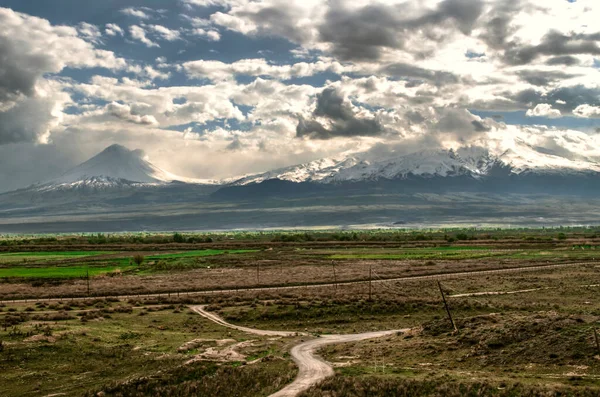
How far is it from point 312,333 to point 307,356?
34.8 feet

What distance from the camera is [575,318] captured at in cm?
3822

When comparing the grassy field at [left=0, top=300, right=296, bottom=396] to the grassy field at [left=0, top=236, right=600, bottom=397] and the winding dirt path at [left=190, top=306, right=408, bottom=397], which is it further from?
the winding dirt path at [left=190, top=306, right=408, bottom=397]

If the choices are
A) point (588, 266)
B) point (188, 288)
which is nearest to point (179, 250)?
point (188, 288)

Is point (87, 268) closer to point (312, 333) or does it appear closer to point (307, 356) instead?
point (312, 333)

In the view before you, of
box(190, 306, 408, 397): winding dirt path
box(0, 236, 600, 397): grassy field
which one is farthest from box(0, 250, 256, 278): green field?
box(190, 306, 408, 397): winding dirt path

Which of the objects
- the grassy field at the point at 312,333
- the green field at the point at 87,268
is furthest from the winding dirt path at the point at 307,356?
the green field at the point at 87,268

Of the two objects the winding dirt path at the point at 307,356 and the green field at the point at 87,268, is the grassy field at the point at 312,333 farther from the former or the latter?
the green field at the point at 87,268

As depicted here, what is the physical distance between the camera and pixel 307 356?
4031 centimetres

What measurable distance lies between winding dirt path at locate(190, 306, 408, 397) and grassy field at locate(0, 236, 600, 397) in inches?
36.7

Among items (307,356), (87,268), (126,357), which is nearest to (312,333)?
(307,356)

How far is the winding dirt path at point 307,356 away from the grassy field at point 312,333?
36.7 inches

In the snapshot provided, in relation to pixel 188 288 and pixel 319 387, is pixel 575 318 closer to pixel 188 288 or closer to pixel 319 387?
pixel 319 387

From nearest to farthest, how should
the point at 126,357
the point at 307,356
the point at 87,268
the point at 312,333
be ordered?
the point at 126,357, the point at 307,356, the point at 312,333, the point at 87,268

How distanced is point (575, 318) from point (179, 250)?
443 feet
